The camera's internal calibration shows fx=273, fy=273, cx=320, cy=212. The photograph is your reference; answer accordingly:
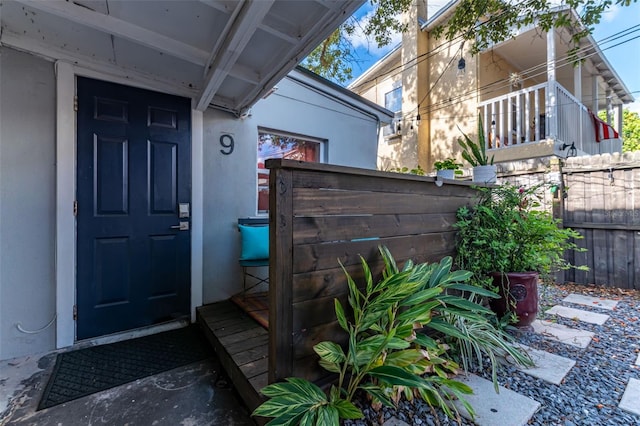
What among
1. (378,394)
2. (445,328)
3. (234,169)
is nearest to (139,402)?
(378,394)

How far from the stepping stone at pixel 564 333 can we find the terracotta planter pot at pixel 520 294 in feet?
0.75

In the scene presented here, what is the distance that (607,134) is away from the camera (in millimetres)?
6277

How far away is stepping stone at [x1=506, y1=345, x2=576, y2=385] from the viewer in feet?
5.33

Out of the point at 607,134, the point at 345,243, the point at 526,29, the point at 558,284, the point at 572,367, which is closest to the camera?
the point at 345,243

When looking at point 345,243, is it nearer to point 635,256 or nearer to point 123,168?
point 123,168

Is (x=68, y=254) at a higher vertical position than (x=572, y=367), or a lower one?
higher

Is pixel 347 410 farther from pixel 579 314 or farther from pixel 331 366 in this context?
pixel 579 314

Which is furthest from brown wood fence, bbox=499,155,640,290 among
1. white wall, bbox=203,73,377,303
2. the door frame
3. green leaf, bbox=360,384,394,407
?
the door frame

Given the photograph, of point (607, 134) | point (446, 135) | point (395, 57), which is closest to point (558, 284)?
point (446, 135)

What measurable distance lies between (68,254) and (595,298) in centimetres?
529

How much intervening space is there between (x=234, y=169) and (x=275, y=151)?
692 millimetres

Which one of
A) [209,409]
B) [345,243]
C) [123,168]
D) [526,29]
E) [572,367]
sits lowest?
[209,409]

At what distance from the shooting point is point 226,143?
289 cm

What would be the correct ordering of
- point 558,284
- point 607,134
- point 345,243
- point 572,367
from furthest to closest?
point 607,134 < point 558,284 < point 572,367 < point 345,243
